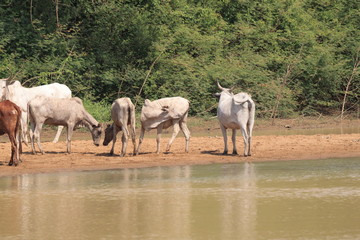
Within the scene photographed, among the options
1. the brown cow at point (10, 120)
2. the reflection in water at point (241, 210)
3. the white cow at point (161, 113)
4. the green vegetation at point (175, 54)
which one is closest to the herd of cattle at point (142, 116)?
the white cow at point (161, 113)

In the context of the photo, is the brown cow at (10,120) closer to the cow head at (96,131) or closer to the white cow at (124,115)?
the white cow at (124,115)

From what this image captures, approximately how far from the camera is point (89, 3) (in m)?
28.6

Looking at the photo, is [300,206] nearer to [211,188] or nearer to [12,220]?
[211,188]

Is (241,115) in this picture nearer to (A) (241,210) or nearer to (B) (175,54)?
(A) (241,210)

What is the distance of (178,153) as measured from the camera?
18219mm

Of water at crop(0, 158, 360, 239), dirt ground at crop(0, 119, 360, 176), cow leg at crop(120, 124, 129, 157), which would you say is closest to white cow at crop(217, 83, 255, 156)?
dirt ground at crop(0, 119, 360, 176)

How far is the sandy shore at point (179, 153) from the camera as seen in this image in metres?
16.4

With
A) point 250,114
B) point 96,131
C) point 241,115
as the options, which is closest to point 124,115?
point 96,131

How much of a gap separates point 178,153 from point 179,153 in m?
0.03

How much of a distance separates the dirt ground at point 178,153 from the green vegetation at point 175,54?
172 inches

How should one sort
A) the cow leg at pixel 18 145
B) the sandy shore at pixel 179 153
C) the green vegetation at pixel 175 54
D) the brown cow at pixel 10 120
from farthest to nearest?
the green vegetation at pixel 175 54 → the sandy shore at pixel 179 153 → the cow leg at pixel 18 145 → the brown cow at pixel 10 120

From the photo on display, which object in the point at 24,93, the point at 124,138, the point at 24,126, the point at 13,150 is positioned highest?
the point at 24,93

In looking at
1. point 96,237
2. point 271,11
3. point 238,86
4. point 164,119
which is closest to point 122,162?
point 164,119

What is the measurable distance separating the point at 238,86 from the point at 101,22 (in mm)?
5680
